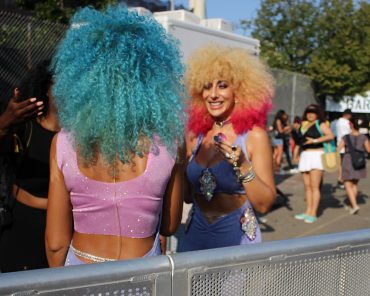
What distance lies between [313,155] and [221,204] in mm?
4651

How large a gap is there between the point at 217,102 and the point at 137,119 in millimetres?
1166

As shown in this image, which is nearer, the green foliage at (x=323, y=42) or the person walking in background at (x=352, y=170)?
the person walking in background at (x=352, y=170)

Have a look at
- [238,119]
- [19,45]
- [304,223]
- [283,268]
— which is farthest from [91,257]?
[304,223]

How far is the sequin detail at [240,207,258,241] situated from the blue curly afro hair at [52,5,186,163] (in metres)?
0.93

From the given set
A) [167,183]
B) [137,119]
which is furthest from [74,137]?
[167,183]

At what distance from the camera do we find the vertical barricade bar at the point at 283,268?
134 cm

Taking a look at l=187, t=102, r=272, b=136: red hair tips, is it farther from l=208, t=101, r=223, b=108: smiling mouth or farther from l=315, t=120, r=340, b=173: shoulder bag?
l=315, t=120, r=340, b=173: shoulder bag

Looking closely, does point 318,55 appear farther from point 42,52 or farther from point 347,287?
point 347,287

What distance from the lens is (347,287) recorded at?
172cm

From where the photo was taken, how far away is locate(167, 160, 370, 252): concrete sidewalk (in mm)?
6117

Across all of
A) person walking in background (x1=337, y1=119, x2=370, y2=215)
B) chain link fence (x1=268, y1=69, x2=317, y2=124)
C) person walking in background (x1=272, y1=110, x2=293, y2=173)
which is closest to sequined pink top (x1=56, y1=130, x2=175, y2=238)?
person walking in background (x1=337, y1=119, x2=370, y2=215)

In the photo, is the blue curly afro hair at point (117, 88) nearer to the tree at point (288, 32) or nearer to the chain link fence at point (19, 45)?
the chain link fence at point (19, 45)

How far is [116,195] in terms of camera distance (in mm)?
1596

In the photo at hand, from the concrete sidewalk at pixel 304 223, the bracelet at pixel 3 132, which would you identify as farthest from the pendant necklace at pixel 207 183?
the concrete sidewalk at pixel 304 223
